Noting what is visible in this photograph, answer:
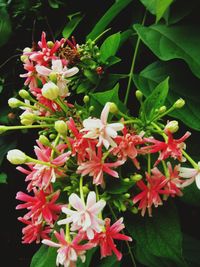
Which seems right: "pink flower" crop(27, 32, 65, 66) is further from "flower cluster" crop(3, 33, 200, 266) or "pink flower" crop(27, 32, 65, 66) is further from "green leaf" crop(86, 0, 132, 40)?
"green leaf" crop(86, 0, 132, 40)

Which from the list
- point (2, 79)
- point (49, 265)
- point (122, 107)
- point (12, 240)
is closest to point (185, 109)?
point (122, 107)

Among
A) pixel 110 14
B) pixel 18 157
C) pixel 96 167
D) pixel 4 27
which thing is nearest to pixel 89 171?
pixel 96 167

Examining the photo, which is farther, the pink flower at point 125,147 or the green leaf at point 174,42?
the green leaf at point 174,42

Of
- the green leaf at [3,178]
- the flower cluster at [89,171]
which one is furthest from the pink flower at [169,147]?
the green leaf at [3,178]

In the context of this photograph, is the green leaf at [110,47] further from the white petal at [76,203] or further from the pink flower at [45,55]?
the white petal at [76,203]

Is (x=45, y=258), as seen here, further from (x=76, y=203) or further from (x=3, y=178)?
(x=3, y=178)

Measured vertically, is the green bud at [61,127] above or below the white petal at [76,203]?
above

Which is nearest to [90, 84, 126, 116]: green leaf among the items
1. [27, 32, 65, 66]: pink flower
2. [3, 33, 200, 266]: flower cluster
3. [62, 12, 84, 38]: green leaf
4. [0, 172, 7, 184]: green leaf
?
[3, 33, 200, 266]: flower cluster
